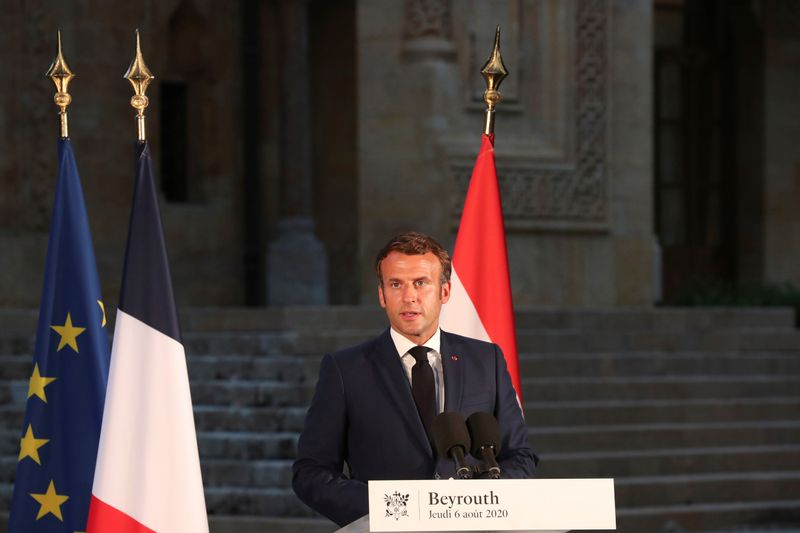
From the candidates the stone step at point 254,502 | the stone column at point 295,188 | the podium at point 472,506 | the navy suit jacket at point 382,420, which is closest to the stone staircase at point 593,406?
the stone step at point 254,502

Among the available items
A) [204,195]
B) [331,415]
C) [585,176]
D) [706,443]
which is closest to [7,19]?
[204,195]

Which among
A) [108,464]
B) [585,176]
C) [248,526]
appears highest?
[585,176]

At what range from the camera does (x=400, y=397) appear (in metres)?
4.23

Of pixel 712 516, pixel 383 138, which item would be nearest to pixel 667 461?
pixel 712 516

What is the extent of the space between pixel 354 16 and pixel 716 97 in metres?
4.16

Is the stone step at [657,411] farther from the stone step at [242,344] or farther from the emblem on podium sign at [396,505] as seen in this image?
the emblem on podium sign at [396,505]

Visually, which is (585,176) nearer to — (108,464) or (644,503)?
(644,503)

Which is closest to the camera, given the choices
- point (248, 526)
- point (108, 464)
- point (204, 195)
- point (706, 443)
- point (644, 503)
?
point (108, 464)

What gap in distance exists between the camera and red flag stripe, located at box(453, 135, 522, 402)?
6336mm

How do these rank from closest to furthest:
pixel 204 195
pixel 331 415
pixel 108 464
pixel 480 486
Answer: pixel 480 486
pixel 331 415
pixel 108 464
pixel 204 195

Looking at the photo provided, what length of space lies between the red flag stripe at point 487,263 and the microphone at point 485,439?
249 cm

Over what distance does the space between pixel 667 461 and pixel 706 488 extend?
32cm

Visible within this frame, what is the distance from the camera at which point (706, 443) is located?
1159 cm

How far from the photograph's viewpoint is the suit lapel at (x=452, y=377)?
4.22m
